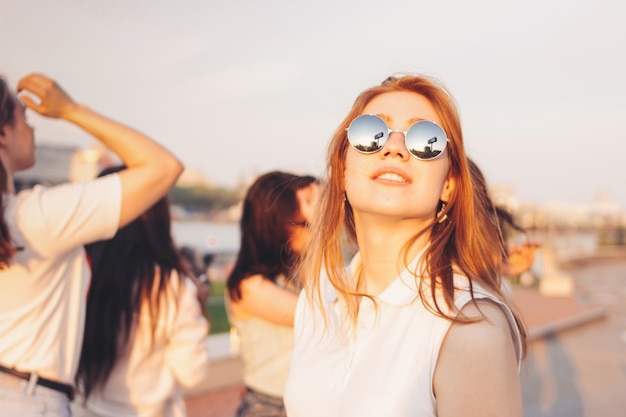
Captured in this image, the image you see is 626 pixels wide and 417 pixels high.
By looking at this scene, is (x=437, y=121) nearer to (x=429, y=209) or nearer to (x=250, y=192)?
(x=429, y=209)

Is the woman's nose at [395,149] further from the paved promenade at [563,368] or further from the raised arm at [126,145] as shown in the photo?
the paved promenade at [563,368]

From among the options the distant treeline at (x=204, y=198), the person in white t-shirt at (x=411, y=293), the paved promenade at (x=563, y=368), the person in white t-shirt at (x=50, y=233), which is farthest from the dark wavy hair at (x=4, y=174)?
the distant treeline at (x=204, y=198)

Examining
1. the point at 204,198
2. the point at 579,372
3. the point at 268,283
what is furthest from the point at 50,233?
the point at 204,198

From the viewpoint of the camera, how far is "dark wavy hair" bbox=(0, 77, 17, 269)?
186 cm

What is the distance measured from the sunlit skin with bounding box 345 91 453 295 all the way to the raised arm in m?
0.75

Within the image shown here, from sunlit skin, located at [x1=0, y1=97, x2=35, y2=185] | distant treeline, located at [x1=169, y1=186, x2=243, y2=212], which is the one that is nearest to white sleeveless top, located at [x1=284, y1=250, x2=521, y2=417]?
sunlit skin, located at [x1=0, y1=97, x2=35, y2=185]

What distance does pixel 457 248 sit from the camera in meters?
1.56

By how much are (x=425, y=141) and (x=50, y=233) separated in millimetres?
1167

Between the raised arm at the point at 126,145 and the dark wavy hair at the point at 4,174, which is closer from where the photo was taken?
the dark wavy hair at the point at 4,174

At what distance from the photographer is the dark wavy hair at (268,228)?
9.12ft

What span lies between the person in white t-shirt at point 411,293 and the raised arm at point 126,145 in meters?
0.64

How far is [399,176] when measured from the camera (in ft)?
4.99

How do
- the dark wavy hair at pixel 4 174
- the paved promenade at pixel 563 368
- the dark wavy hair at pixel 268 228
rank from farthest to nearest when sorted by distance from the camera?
the paved promenade at pixel 563 368 < the dark wavy hair at pixel 268 228 < the dark wavy hair at pixel 4 174

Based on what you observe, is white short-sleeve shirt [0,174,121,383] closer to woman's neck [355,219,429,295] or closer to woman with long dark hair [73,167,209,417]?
woman with long dark hair [73,167,209,417]
